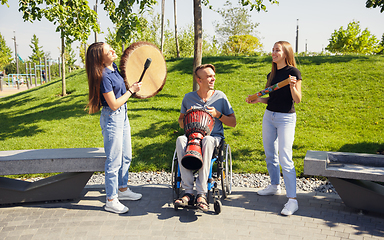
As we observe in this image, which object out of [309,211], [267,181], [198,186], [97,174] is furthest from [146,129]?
[309,211]

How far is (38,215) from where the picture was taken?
3584 millimetres

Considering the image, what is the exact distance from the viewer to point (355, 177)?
330 cm

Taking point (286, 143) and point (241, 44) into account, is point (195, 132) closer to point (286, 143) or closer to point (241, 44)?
point (286, 143)

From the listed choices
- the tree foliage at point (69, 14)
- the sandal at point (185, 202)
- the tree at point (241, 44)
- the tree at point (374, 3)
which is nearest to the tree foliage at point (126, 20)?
the tree foliage at point (69, 14)

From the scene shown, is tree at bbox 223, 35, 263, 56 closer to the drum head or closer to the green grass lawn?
the green grass lawn

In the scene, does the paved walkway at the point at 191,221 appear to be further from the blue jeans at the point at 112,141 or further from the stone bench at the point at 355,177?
the blue jeans at the point at 112,141

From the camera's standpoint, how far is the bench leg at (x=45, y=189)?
3.86m

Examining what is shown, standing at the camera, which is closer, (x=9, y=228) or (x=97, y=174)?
(x=9, y=228)

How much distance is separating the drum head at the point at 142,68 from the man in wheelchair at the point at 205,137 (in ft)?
1.59

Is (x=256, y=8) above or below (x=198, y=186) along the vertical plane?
above

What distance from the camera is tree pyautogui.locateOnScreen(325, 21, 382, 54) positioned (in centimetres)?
2853

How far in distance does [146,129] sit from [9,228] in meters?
4.38

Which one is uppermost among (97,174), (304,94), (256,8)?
(256,8)

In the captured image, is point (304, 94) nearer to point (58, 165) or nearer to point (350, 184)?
point (350, 184)
